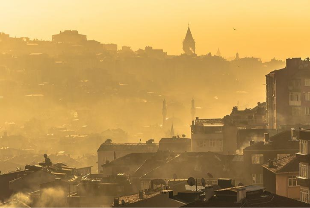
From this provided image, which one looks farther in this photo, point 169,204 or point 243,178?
point 243,178

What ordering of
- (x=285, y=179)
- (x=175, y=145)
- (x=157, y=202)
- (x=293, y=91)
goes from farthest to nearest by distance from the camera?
(x=175, y=145)
(x=293, y=91)
(x=285, y=179)
(x=157, y=202)

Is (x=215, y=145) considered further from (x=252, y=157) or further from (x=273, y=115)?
(x=252, y=157)

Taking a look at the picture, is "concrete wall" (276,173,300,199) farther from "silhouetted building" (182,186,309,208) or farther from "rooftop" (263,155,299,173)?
"silhouetted building" (182,186,309,208)

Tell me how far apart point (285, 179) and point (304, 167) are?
670 centimetres

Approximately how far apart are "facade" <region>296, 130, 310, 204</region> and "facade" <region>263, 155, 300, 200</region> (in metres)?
3.66

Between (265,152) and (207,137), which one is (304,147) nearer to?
(265,152)

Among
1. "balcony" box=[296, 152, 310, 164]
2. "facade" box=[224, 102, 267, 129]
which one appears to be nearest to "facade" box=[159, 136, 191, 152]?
"facade" box=[224, 102, 267, 129]

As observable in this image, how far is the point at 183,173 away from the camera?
9662 cm

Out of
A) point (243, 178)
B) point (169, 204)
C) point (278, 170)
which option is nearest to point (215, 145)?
point (243, 178)

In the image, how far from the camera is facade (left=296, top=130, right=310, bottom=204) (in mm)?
62594

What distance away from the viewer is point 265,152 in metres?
86.9

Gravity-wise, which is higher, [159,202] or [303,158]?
[303,158]

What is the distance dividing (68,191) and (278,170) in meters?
29.5

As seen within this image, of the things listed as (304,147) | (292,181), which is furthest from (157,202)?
(292,181)
